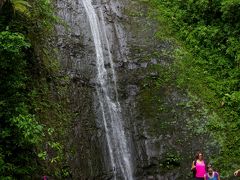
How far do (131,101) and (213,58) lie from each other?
12.6 ft

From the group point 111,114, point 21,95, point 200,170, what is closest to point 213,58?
point 111,114

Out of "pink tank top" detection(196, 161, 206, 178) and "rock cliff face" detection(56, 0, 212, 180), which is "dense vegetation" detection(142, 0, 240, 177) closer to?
"rock cliff face" detection(56, 0, 212, 180)

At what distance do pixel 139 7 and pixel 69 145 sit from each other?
26.8 ft

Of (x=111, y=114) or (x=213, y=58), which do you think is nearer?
(x=111, y=114)

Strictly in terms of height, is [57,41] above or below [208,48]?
above

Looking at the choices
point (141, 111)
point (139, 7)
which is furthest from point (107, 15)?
point (141, 111)

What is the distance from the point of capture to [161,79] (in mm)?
14508

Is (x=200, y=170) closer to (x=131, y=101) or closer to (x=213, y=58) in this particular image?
(x=131, y=101)

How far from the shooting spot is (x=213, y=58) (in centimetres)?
1532

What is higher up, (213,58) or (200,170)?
(213,58)

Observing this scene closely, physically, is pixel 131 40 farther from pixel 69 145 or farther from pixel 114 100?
pixel 69 145

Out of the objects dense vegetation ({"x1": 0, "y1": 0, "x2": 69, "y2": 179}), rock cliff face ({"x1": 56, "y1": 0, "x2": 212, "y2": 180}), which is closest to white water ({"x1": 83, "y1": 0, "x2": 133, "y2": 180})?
rock cliff face ({"x1": 56, "y1": 0, "x2": 212, "y2": 180})

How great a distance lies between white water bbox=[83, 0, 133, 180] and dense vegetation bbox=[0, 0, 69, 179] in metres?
1.79

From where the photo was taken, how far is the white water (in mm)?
12539
